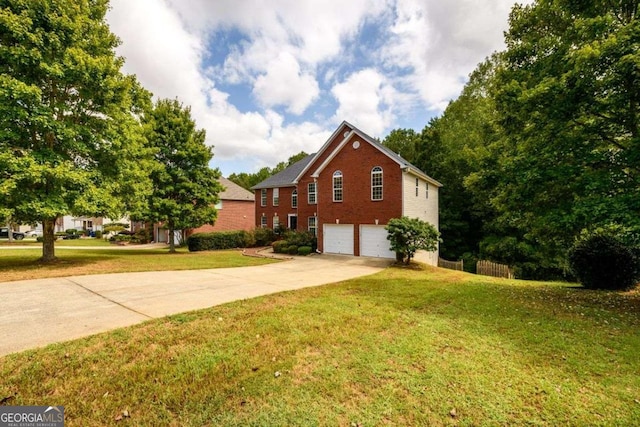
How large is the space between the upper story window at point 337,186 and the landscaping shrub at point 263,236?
32.5 feet

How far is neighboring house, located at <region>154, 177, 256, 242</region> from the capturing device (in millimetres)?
33719

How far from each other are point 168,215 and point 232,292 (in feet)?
49.7

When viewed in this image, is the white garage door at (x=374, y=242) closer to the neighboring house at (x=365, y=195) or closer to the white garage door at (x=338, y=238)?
the neighboring house at (x=365, y=195)

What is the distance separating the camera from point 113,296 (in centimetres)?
793

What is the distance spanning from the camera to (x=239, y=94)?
875 inches

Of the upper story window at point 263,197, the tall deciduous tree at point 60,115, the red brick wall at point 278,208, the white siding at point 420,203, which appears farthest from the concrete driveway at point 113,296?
the upper story window at point 263,197

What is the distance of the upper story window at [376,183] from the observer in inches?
748

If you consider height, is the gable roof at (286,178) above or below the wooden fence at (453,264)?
above

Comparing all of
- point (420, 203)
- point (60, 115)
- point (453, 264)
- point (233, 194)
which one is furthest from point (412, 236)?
point (233, 194)

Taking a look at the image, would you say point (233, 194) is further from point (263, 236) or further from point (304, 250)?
point (304, 250)

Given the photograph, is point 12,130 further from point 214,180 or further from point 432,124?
point 432,124

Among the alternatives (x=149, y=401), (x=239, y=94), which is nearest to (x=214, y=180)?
(x=239, y=94)

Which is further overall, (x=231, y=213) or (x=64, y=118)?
(x=231, y=213)

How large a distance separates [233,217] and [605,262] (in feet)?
106
